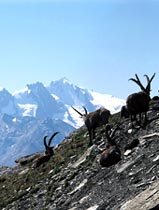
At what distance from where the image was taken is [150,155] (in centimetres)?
2106

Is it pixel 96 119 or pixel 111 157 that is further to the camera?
pixel 96 119

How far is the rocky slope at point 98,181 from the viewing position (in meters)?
18.2

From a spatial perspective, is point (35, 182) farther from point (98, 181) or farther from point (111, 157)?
point (98, 181)

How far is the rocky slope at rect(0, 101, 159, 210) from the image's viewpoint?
59.6ft

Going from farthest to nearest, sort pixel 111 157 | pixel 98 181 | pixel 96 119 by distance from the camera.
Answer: pixel 96 119
pixel 111 157
pixel 98 181

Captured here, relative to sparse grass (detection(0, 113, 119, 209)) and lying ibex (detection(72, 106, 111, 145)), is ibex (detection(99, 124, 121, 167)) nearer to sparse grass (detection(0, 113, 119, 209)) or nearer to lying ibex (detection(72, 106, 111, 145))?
sparse grass (detection(0, 113, 119, 209))

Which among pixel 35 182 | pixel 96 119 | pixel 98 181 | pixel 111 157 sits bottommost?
pixel 98 181

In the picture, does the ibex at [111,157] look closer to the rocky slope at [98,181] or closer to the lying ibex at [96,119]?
the rocky slope at [98,181]

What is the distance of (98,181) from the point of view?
21828 mm

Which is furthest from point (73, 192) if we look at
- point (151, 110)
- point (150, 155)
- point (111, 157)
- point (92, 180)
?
point (151, 110)

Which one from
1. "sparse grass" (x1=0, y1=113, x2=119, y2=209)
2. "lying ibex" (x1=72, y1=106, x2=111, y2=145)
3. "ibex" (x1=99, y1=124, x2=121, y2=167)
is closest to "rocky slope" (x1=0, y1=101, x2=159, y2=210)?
"sparse grass" (x1=0, y1=113, x2=119, y2=209)

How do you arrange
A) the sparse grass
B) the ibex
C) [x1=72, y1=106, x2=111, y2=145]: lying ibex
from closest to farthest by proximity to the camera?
the ibex, the sparse grass, [x1=72, y1=106, x2=111, y2=145]: lying ibex

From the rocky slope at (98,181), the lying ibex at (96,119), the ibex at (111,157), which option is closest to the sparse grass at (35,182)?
the rocky slope at (98,181)

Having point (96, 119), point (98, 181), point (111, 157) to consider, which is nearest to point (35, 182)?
point (96, 119)
